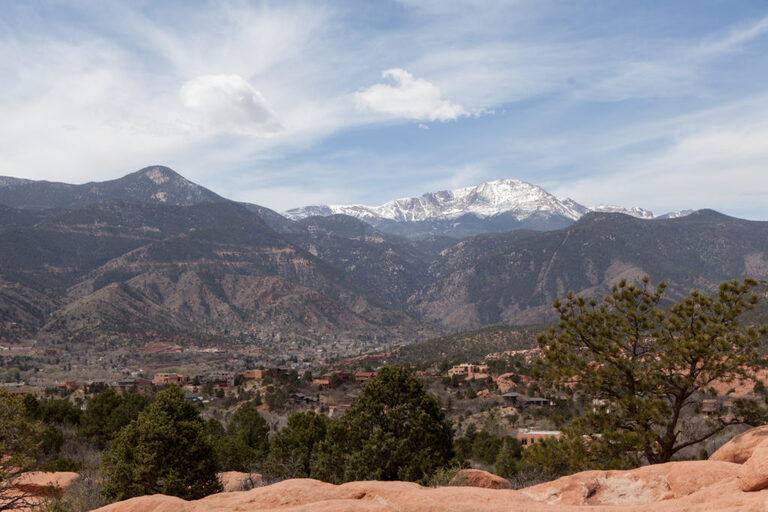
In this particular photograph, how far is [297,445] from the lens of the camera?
162 ft

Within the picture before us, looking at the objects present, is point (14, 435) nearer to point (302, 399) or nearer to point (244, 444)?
point (244, 444)

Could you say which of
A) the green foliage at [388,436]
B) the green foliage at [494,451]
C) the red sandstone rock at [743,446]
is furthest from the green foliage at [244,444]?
the red sandstone rock at [743,446]

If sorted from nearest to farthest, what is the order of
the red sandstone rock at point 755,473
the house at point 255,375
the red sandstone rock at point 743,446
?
the red sandstone rock at point 755,473
the red sandstone rock at point 743,446
the house at point 255,375

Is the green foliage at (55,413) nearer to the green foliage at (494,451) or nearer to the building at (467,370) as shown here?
the green foliage at (494,451)

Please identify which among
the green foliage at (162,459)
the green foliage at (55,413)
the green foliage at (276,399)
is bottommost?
the green foliage at (276,399)

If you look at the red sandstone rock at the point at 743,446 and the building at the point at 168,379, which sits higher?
the red sandstone rock at the point at 743,446

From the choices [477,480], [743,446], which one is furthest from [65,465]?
[743,446]

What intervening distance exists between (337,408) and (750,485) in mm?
89404

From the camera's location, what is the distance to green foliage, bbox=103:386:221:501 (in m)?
30.7

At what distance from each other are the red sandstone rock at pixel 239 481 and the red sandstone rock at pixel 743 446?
30603 mm

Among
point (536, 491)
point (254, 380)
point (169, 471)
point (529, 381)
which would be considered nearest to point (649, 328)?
point (536, 491)

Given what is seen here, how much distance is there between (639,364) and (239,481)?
1210 inches

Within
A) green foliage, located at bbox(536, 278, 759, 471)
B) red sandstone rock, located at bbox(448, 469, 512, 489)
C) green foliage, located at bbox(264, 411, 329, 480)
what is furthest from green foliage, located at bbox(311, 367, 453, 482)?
green foliage, located at bbox(264, 411, 329, 480)

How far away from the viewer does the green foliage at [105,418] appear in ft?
205
